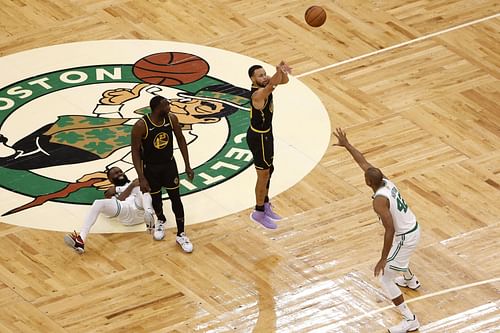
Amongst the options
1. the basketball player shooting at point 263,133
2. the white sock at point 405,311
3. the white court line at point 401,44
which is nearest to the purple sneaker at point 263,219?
the basketball player shooting at point 263,133

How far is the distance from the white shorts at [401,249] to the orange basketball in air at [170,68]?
17.4ft

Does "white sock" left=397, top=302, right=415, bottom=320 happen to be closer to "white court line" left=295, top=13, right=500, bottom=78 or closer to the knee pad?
the knee pad

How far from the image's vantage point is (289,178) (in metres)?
14.1

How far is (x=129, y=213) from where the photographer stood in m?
13.1

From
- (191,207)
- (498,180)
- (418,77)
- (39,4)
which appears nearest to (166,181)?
(191,207)

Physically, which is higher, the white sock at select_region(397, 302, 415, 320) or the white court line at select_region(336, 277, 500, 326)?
the white sock at select_region(397, 302, 415, 320)

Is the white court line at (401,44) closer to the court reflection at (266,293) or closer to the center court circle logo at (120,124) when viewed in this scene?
the center court circle logo at (120,124)

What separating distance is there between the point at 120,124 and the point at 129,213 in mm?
2188

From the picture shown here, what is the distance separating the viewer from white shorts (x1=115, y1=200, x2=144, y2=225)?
13.0 m

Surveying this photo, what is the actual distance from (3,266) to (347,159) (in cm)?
419

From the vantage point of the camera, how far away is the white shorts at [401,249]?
11370 mm

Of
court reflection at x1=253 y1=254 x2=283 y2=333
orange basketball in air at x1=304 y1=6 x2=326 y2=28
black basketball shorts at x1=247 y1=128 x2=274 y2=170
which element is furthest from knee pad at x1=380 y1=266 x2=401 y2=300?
orange basketball in air at x1=304 y1=6 x2=326 y2=28

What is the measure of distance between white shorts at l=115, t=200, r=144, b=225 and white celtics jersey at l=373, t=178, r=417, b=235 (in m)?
2.96

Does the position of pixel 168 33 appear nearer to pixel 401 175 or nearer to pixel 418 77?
pixel 418 77
